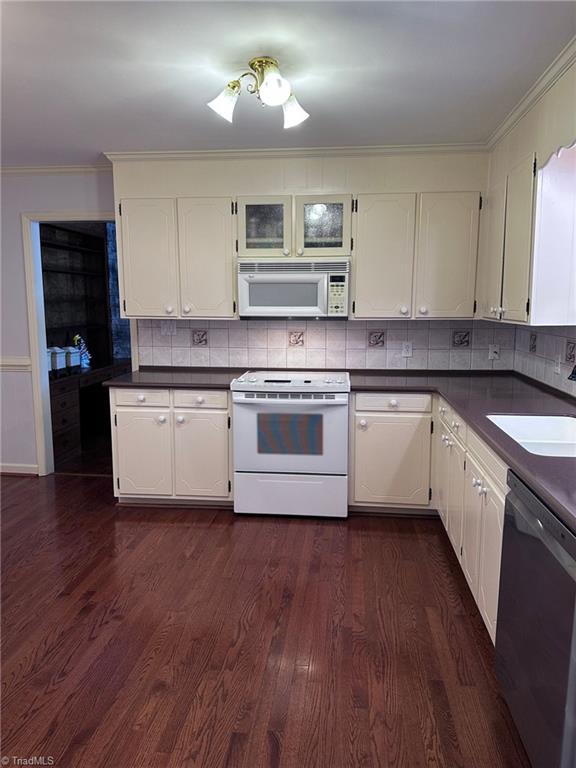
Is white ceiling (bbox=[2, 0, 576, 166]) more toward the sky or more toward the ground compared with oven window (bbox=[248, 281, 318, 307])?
more toward the sky

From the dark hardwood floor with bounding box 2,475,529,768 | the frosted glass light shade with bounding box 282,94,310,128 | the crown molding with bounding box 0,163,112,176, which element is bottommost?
the dark hardwood floor with bounding box 2,475,529,768

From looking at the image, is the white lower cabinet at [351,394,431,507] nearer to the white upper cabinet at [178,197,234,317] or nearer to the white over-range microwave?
the white over-range microwave

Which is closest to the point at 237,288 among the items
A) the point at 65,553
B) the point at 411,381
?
the point at 411,381

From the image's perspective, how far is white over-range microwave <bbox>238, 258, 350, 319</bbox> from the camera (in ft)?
11.0

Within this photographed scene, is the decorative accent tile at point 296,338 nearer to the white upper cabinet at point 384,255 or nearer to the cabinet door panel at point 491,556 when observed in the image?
the white upper cabinet at point 384,255

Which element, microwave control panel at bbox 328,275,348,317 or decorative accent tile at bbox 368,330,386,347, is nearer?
microwave control panel at bbox 328,275,348,317

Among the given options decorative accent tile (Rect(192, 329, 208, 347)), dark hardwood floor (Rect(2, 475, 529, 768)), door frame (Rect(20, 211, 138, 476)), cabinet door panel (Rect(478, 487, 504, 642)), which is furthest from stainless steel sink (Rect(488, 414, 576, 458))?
door frame (Rect(20, 211, 138, 476))

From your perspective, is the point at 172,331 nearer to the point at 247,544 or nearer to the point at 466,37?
the point at 247,544

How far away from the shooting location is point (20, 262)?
13.3 feet

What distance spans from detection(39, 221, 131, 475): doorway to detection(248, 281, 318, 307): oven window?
6.97 ft

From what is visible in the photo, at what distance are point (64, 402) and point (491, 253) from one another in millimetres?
3766

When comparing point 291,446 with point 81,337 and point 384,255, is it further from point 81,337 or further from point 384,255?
point 81,337

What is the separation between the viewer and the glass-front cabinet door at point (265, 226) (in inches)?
134

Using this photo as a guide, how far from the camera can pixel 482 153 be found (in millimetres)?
3244
